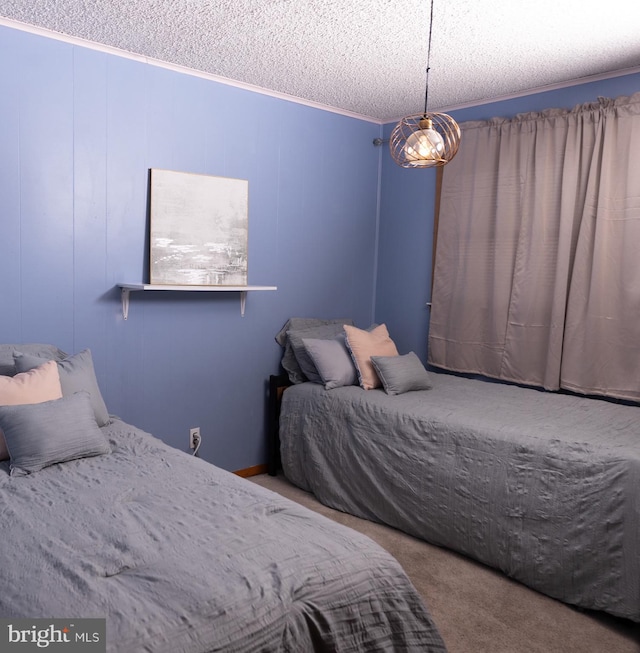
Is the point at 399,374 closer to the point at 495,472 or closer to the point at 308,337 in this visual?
the point at 308,337

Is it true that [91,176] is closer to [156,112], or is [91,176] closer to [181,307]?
[156,112]

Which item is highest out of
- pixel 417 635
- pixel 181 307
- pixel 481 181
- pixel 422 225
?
pixel 481 181

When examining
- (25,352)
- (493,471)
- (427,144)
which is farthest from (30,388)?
(493,471)

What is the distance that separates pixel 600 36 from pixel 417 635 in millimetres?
2641

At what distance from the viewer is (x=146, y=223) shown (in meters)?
3.25

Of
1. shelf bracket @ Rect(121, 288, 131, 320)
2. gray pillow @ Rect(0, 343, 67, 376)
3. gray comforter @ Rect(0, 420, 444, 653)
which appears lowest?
gray comforter @ Rect(0, 420, 444, 653)

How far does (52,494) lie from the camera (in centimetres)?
197

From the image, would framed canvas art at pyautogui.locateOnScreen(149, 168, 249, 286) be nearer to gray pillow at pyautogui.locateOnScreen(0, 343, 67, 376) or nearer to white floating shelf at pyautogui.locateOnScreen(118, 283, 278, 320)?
white floating shelf at pyautogui.locateOnScreen(118, 283, 278, 320)

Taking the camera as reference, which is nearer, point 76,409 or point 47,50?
point 76,409

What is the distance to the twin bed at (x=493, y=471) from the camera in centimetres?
234

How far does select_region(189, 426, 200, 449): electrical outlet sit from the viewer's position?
352 centimetres

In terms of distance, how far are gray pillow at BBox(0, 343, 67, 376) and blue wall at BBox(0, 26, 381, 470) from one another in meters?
0.14

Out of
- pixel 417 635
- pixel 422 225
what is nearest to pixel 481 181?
pixel 422 225

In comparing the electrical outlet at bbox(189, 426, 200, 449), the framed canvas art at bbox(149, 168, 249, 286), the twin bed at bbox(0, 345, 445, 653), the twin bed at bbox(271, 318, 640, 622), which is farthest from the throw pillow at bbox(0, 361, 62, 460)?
the twin bed at bbox(271, 318, 640, 622)
